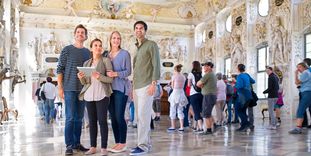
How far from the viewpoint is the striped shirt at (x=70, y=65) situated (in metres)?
4.85

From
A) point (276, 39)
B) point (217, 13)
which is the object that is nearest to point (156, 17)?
point (217, 13)

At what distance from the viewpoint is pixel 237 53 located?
1794cm

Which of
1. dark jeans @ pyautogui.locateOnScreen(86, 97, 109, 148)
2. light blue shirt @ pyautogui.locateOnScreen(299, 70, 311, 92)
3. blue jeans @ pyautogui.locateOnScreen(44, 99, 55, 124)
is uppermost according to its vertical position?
light blue shirt @ pyautogui.locateOnScreen(299, 70, 311, 92)

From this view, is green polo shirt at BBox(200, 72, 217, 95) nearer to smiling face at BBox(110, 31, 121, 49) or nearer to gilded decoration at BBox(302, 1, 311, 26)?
smiling face at BBox(110, 31, 121, 49)

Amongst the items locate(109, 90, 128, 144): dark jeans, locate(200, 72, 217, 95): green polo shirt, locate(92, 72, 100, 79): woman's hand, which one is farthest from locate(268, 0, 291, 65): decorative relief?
locate(92, 72, 100, 79): woman's hand

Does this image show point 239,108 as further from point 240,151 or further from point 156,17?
point 156,17

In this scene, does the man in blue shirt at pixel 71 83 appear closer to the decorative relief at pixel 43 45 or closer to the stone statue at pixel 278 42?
the stone statue at pixel 278 42

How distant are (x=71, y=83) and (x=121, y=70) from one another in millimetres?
716

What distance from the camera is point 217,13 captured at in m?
20.5

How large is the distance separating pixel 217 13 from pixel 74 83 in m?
16.8

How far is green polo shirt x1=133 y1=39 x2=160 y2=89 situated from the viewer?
15.8ft

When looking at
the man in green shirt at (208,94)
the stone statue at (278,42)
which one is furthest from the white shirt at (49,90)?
the stone statue at (278,42)

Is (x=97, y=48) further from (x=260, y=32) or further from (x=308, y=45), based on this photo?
(x=260, y=32)

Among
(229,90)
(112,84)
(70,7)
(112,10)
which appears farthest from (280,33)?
(70,7)
